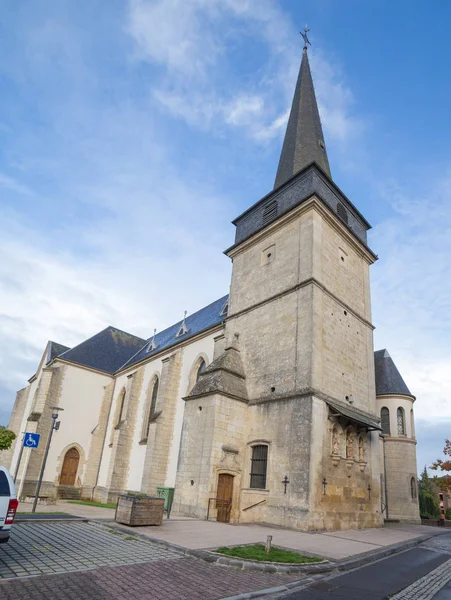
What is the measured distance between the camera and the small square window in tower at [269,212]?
782 inches

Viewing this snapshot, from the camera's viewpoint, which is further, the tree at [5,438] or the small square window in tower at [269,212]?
the tree at [5,438]

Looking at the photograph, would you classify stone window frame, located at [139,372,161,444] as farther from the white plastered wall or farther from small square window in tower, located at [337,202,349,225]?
small square window in tower, located at [337,202,349,225]

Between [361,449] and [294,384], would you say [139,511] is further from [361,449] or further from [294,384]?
[361,449]

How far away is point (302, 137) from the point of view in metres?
22.2

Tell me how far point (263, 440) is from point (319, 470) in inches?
101

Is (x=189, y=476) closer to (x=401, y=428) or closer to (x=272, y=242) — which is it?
(x=272, y=242)

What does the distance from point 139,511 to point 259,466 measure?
627 centimetres

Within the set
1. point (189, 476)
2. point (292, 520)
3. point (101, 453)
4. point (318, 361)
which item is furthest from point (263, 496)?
point (101, 453)

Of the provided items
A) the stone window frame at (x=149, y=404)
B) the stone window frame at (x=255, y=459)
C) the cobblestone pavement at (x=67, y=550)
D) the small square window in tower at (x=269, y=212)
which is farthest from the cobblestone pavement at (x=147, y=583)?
the stone window frame at (x=149, y=404)

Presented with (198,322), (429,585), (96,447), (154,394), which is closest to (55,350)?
(96,447)

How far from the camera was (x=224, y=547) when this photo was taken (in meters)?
7.91

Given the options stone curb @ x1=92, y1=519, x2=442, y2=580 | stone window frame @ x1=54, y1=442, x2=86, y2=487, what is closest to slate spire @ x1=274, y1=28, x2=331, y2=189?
stone curb @ x1=92, y1=519, x2=442, y2=580

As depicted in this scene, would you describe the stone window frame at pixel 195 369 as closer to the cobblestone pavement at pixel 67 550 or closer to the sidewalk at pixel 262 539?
the sidewalk at pixel 262 539

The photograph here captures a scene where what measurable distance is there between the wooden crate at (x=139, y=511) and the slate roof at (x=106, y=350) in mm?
19316
